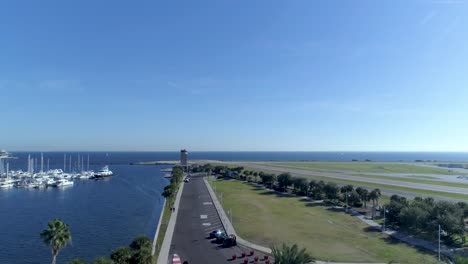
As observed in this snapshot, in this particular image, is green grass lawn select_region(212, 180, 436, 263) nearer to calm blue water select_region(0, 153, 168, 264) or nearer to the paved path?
the paved path

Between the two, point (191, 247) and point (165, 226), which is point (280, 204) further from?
point (191, 247)

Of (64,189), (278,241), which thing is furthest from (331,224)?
(64,189)

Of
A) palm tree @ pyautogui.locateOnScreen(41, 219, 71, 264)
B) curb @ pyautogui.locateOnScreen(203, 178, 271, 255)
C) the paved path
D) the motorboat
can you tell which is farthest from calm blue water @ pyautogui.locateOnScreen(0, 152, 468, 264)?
palm tree @ pyautogui.locateOnScreen(41, 219, 71, 264)

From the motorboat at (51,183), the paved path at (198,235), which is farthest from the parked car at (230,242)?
the motorboat at (51,183)

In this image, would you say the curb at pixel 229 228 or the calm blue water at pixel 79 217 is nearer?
the curb at pixel 229 228

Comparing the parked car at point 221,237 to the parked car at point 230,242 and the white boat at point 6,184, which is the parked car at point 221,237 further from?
the white boat at point 6,184

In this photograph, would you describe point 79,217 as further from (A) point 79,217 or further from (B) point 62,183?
(B) point 62,183
